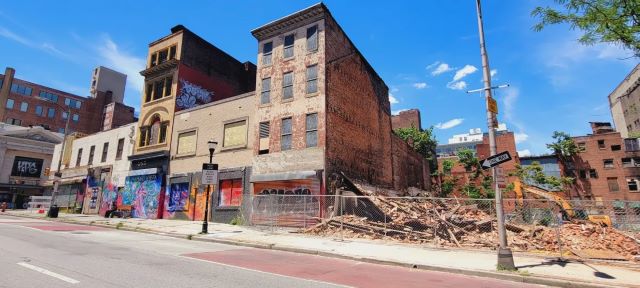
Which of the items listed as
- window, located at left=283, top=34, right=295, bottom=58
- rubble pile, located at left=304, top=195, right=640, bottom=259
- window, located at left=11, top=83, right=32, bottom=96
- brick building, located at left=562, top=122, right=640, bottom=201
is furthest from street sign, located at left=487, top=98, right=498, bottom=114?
window, located at left=11, top=83, right=32, bottom=96

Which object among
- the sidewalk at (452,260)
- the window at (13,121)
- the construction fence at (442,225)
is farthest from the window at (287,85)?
the window at (13,121)

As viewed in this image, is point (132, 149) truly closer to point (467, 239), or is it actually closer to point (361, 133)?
point (361, 133)

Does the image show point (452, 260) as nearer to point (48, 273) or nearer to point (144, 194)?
point (48, 273)

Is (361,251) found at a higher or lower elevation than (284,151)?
lower

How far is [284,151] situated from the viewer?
20688 mm

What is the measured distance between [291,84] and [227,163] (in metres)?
6.99

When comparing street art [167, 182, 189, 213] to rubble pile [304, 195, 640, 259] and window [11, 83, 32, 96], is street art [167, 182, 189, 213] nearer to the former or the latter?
rubble pile [304, 195, 640, 259]

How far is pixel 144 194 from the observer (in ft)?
89.8

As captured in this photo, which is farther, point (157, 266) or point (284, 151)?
point (284, 151)

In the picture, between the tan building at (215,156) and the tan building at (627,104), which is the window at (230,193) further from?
the tan building at (627,104)

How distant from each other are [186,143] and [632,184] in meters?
56.9

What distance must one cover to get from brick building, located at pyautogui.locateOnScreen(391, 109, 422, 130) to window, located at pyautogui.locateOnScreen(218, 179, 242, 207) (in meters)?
39.2

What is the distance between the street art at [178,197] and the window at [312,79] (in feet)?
38.7

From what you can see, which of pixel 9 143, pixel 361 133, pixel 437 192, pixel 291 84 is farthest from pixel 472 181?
pixel 9 143
